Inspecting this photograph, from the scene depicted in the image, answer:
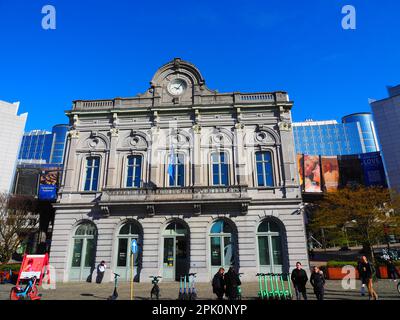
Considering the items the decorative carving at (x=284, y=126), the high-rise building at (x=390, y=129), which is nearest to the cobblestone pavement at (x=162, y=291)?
the decorative carving at (x=284, y=126)

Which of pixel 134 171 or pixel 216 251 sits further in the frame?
pixel 134 171

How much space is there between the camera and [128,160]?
22.9 metres

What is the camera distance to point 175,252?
19.9m

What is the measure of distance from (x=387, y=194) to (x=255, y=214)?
46.5ft

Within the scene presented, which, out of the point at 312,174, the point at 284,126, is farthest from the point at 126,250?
the point at 312,174

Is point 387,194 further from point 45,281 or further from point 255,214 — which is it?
point 45,281

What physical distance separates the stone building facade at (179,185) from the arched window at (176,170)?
0.08 metres

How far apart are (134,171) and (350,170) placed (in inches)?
1888

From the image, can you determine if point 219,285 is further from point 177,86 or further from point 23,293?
point 177,86

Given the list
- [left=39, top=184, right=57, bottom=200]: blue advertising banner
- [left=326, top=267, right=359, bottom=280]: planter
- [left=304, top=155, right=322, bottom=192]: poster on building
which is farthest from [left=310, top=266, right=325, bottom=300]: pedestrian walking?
[left=304, top=155, right=322, bottom=192]: poster on building

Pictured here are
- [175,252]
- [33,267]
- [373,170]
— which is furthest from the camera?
[373,170]

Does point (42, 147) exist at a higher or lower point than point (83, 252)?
higher

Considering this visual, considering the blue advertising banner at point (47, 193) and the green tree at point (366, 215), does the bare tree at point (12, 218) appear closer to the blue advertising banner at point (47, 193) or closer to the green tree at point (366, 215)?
the blue advertising banner at point (47, 193)

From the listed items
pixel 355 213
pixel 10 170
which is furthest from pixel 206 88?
pixel 10 170
